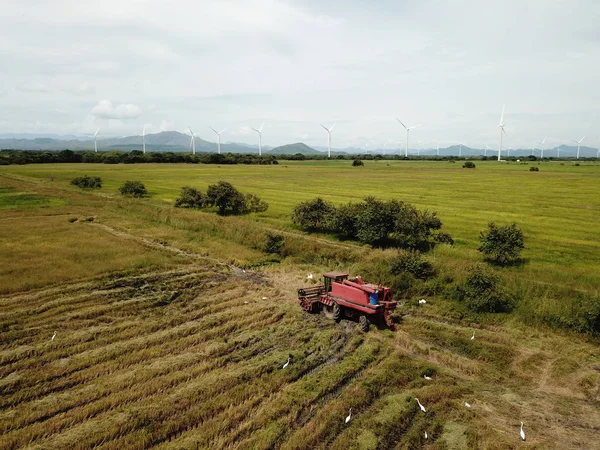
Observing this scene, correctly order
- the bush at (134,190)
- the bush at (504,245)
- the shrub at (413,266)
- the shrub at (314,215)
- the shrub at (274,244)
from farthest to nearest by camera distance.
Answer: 1. the bush at (134,190)
2. the shrub at (314,215)
3. the shrub at (274,244)
4. the bush at (504,245)
5. the shrub at (413,266)

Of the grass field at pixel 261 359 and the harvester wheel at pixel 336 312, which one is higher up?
the harvester wheel at pixel 336 312

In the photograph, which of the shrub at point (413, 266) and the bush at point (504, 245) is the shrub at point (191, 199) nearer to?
the shrub at point (413, 266)

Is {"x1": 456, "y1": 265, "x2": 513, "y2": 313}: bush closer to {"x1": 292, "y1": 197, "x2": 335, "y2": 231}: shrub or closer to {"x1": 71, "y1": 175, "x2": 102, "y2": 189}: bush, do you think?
{"x1": 292, "y1": 197, "x2": 335, "y2": 231}: shrub

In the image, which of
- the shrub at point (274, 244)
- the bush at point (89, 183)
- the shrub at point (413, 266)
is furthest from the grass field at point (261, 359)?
the bush at point (89, 183)

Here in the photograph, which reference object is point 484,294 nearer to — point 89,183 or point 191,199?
point 191,199

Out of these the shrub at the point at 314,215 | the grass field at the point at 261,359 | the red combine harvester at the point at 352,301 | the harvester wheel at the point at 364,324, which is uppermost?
the shrub at the point at 314,215

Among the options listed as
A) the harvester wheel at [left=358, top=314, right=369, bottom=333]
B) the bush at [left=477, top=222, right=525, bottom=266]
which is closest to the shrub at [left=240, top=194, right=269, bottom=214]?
the bush at [left=477, top=222, right=525, bottom=266]
